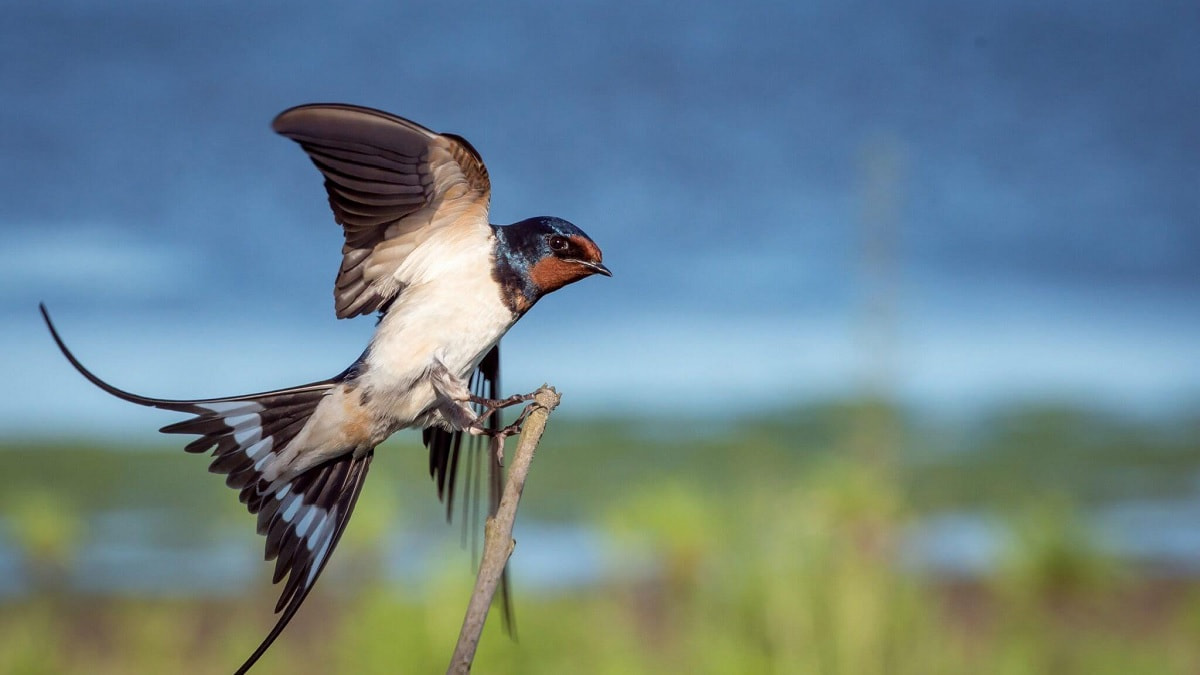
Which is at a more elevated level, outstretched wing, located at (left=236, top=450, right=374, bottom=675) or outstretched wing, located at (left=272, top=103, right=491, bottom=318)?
outstretched wing, located at (left=272, top=103, right=491, bottom=318)

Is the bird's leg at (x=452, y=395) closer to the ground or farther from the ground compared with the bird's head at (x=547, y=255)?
closer to the ground

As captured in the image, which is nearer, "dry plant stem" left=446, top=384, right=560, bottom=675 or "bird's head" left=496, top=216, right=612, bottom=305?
"dry plant stem" left=446, top=384, right=560, bottom=675

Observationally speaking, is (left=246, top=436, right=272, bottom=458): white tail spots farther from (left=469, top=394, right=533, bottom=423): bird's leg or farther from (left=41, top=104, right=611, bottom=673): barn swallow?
(left=469, top=394, right=533, bottom=423): bird's leg

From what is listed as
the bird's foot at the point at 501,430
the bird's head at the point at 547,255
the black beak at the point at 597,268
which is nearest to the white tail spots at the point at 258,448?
→ the bird's foot at the point at 501,430

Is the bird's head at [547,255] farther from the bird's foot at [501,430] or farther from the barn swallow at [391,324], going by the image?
the bird's foot at [501,430]

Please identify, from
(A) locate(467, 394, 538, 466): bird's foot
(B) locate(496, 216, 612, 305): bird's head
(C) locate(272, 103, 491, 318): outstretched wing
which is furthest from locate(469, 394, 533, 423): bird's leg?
(C) locate(272, 103, 491, 318): outstretched wing

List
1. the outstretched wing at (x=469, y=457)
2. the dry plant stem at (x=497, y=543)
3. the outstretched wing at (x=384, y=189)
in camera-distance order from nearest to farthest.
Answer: the dry plant stem at (x=497, y=543) → the outstretched wing at (x=384, y=189) → the outstretched wing at (x=469, y=457)

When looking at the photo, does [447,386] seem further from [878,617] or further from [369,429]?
[878,617]

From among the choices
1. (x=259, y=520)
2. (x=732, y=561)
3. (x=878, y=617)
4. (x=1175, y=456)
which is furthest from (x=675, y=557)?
(x=1175, y=456)

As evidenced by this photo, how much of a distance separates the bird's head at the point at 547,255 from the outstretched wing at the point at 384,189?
3.6 inches

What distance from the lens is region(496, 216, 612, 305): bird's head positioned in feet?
7.05

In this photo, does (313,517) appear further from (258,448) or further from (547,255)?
A: (547,255)

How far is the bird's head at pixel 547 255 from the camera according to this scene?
215 centimetres

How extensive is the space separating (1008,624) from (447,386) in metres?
4.30
